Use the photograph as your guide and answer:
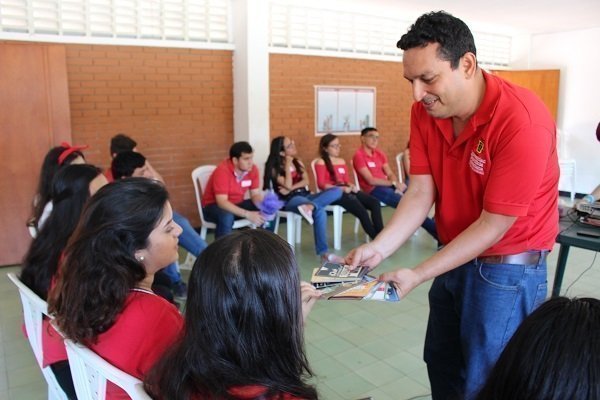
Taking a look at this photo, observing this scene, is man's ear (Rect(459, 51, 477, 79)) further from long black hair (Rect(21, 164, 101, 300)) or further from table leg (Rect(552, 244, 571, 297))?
table leg (Rect(552, 244, 571, 297))

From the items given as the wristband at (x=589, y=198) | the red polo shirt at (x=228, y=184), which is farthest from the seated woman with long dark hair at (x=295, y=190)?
the wristband at (x=589, y=198)

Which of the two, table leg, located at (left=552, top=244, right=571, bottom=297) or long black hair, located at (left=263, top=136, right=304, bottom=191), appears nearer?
table leg, located at (left=552, top=244, right=571, bottom=297)

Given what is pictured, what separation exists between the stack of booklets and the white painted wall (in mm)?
7904

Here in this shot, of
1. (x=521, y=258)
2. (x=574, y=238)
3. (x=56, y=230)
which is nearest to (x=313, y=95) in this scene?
(x=574, y=238)

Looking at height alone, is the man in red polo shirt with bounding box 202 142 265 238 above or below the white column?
below

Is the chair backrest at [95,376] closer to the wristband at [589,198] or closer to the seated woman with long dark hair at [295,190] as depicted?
the wristband at [589,198]

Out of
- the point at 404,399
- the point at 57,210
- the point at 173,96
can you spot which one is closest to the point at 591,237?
the point at 404,399

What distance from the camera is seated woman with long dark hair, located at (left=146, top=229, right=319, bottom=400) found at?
108 cm

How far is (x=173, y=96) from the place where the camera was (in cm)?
566

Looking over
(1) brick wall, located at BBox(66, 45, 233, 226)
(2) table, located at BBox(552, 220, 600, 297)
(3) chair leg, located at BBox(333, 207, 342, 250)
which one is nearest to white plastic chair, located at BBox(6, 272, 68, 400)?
(2) table, located at BBox(552, 220, 600, 297)

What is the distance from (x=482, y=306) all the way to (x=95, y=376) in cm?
113

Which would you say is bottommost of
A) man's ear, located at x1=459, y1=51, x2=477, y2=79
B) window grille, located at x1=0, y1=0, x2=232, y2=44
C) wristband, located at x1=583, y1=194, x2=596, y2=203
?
wristband, located at x1=583, y1=194, x2=596, y2=203

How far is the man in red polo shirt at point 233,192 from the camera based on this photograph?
4.79 metres

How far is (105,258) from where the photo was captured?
4.93ft
